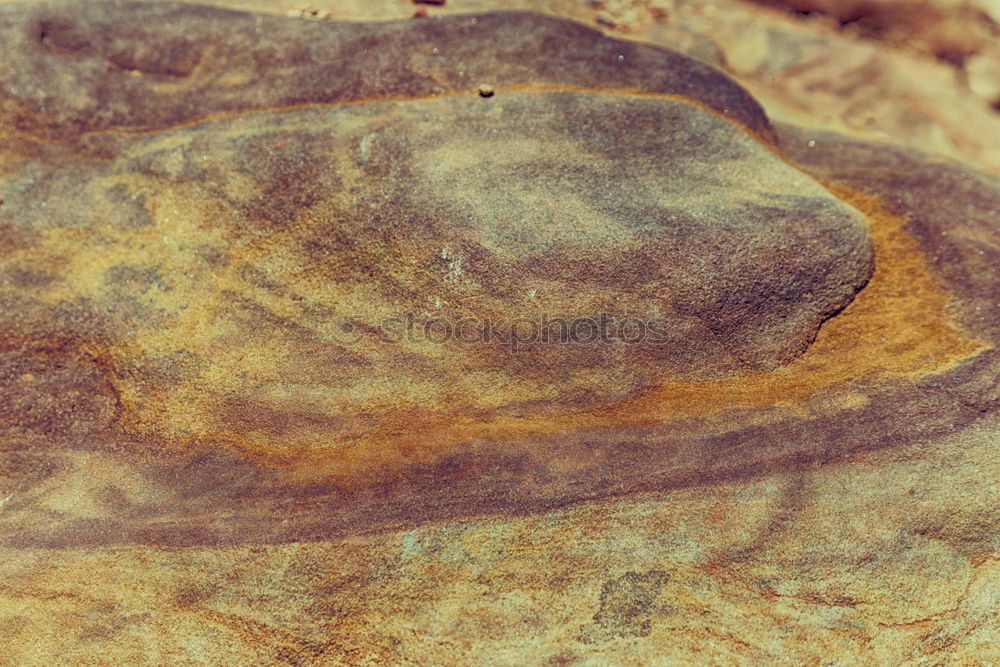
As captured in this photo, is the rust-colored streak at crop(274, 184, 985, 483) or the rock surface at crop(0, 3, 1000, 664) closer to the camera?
the rock surface at crop(0, 3, 1000, 664)

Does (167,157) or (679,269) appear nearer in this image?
(679,269)

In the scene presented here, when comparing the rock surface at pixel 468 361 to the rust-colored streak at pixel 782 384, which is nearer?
the rock surface at pixel 468 361

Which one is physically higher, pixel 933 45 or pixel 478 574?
pixel 933 45

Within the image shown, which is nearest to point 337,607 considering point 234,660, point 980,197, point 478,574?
point 234,660

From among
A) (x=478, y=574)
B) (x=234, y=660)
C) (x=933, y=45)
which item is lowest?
(x=234, y=660)

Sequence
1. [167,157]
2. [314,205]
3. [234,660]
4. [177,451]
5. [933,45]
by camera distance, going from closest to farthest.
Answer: [234,660] < [177,451] < [314,205] < [167,157] < [933,45]

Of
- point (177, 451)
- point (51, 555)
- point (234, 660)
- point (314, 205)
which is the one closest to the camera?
point (234, 660)

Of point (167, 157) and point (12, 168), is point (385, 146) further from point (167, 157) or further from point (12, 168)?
point (12, 168)
